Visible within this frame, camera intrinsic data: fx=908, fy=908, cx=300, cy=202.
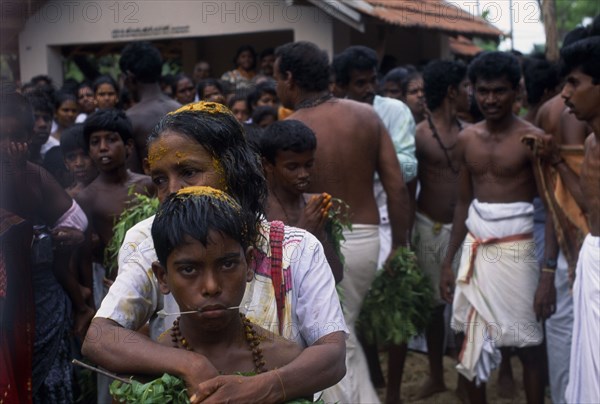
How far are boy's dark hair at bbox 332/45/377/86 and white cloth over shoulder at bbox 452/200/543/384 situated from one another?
1422 mm

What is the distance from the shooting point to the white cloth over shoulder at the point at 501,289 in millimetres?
5770

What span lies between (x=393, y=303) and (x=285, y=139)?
1.87 m

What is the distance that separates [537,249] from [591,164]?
1.31 m

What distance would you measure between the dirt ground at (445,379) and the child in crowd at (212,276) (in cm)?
432

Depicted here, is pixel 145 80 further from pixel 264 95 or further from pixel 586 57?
pixel 586 57

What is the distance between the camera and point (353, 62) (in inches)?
261

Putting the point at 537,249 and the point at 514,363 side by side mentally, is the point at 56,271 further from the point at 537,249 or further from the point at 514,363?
the point at 514,363

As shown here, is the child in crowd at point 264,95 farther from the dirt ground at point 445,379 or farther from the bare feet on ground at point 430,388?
the bare feet on ground at point 430,388

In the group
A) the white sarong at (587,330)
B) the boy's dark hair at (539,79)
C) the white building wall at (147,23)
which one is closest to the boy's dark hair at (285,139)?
the white sarong at (587,330)

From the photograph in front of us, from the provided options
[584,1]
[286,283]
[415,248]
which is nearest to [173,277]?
[286,283]

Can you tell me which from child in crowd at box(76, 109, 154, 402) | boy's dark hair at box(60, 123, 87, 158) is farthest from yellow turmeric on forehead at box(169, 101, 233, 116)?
boy's dark hair at box(60, 123, 87, 158)

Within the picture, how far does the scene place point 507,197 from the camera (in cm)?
584

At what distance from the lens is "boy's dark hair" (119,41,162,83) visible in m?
6.86

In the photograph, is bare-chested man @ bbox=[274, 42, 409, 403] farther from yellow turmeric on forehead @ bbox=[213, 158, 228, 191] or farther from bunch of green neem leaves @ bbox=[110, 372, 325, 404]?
bunch of green neem leaves @ bbox=[110, 372, 325, 404]
